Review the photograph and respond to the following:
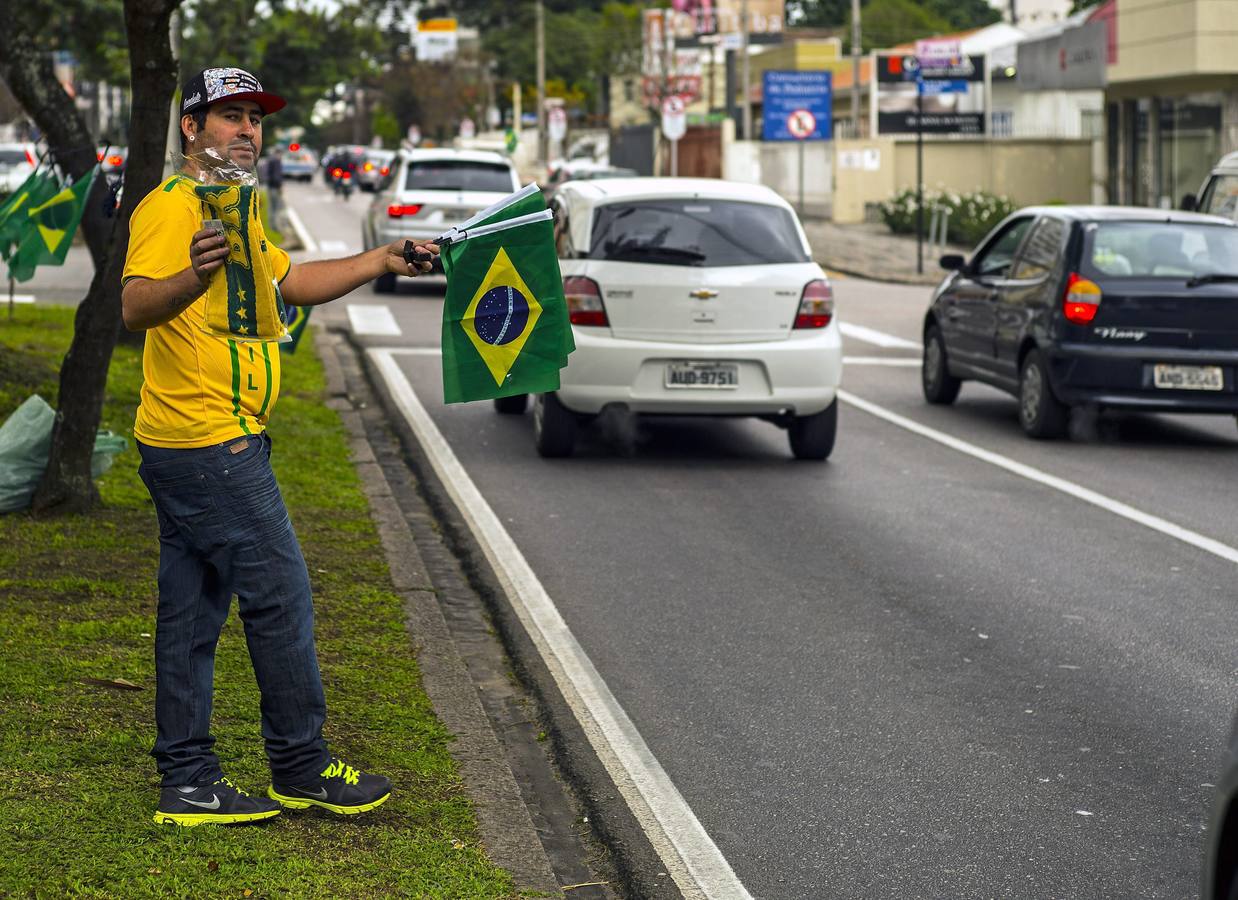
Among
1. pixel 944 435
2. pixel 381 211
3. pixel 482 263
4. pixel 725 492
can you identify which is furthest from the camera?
pixel 381 211

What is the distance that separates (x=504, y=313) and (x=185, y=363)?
115 cm

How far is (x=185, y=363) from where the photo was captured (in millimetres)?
4793

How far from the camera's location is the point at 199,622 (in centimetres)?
509

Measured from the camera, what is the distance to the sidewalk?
3216 cm

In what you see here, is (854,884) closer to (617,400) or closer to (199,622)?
(199,622)

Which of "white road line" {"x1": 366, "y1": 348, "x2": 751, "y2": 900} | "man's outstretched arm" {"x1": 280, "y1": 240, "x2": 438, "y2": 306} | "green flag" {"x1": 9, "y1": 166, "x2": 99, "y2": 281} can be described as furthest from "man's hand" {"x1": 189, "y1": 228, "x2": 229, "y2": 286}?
"green flag" {"x1": 9, "y1": 166, "x2": 99, "y2": 281}

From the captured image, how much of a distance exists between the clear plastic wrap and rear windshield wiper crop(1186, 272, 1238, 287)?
381 inches

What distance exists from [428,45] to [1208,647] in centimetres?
11307

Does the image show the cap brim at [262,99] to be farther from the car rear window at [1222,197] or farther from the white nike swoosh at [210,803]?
the car rear window at [1222,197]

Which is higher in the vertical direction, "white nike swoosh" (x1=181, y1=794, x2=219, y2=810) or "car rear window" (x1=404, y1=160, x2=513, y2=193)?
"car rear window" (x1=404, y1=160, x2=513, y2=193)

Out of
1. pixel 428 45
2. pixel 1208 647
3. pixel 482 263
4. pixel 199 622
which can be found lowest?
pixel 1208 647

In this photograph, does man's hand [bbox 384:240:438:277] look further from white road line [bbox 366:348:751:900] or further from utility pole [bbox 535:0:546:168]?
utility pole [bbox 535:0:546:168]

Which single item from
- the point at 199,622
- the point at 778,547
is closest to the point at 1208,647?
the point at 778,547

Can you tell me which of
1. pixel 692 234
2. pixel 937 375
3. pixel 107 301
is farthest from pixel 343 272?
pixel 937 375
